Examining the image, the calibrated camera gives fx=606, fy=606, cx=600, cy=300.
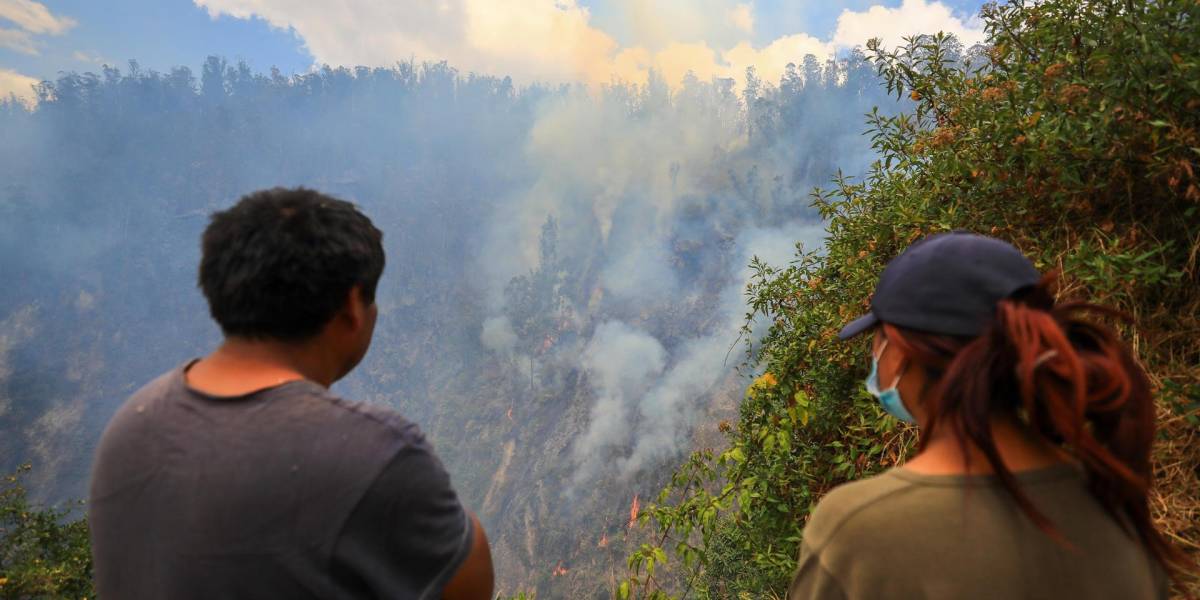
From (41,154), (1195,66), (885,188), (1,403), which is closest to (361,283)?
(1195,66)

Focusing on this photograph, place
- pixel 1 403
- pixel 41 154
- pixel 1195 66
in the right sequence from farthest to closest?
pixel 41 154 < pixel 1 403 < pixel 1195 66

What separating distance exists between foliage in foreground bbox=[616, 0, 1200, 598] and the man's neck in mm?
2117

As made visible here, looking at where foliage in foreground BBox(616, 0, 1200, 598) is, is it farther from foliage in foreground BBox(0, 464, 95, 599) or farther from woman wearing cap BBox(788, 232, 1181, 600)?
foliage in foreground BBox(0, 464, 95, 599)

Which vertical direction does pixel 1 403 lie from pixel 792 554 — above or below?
below

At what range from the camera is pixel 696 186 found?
335ft

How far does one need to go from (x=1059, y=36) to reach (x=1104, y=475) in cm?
287

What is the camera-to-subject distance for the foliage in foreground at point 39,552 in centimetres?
1312

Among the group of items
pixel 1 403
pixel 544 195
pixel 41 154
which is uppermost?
pixel 41 154

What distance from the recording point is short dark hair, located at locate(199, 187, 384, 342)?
123 centimetres

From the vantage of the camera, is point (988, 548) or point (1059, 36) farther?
point (1059, 36)

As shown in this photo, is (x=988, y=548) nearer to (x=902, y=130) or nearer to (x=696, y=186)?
(x=902, y=130)

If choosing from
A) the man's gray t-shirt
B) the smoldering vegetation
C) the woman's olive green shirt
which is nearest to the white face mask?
the woman's olive green shirt

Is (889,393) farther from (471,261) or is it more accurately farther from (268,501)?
(471,261)

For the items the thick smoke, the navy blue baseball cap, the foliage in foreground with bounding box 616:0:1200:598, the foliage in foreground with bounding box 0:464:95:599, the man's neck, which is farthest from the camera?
the thick smoke
